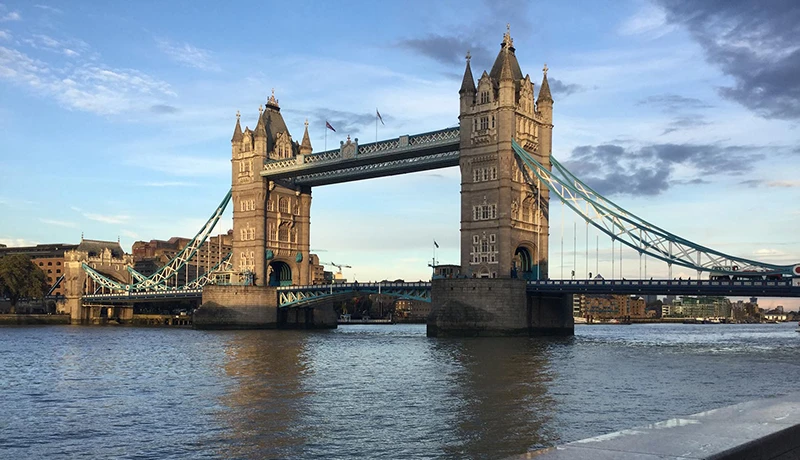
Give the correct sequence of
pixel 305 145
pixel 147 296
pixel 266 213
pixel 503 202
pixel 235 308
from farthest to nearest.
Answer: pixel 147 296 → pixel 305 145 → pixel 266 213 → pixel 235 308 → pixel 503 202

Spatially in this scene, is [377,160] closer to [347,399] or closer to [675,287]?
[675,287]

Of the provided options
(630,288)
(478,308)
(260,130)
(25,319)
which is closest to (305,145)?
(260,130)

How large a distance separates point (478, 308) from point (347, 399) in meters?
44.9

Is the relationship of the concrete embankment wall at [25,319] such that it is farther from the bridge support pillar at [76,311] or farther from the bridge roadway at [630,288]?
the bridge roadway at [630,288]

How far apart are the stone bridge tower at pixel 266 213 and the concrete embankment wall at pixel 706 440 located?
9869 cm

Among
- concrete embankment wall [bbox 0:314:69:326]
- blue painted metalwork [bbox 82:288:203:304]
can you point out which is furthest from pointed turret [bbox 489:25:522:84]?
concrete embankment wall [bbox 0:314:69:326]

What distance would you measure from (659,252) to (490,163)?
1889 cm

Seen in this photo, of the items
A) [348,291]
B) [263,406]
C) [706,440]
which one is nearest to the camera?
[706,440]

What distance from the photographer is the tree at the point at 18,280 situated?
454 ft

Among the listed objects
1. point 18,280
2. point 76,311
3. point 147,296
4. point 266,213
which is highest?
point 266,213

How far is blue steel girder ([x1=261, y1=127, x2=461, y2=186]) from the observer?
290 ft

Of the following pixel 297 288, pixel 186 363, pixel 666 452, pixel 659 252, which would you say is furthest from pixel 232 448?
pixel 297 288

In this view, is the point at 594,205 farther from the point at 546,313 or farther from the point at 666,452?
the point at 666,452

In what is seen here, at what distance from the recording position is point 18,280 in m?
140
